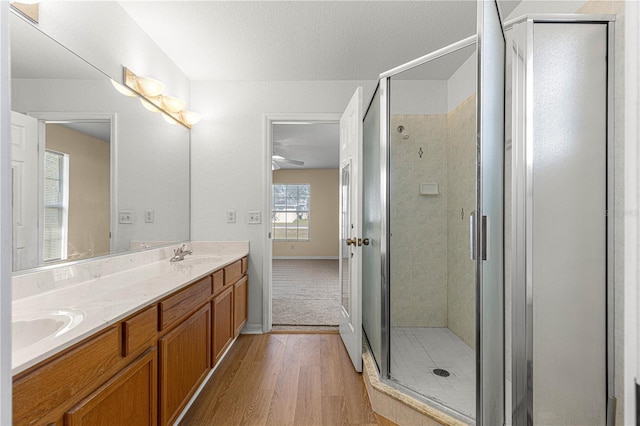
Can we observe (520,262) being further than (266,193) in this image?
No

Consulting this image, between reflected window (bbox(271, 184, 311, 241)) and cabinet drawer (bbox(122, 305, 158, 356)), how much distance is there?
735 centimetres

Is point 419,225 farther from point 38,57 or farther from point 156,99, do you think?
point 38,57

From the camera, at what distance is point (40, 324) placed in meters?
1.09

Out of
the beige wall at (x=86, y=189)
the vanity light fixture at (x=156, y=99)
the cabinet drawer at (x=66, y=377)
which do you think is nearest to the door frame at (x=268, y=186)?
the vanity light fixture at (x=156, y=99)

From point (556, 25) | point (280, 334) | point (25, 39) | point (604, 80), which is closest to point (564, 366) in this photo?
point (604, 80)

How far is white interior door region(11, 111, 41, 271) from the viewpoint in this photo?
132 centimetres

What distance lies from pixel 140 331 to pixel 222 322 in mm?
1092

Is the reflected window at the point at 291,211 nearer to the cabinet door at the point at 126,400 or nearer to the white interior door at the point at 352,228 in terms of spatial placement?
the white interior door at the point at 352,228

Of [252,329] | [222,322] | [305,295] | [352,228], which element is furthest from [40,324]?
[305,295]

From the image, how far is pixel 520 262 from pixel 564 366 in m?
0.49

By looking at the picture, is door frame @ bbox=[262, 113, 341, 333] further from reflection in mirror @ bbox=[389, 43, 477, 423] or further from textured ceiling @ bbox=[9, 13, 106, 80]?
textured ceiling @ bbox=[9, 13, 106, 80]

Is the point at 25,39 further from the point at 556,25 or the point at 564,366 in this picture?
the point at 564,366

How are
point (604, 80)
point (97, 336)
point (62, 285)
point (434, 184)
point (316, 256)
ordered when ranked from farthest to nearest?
point (316, 256), point (434, 184), point (62, 285), point (604, 80), point (97, 336)

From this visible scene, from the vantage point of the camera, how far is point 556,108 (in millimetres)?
1401
